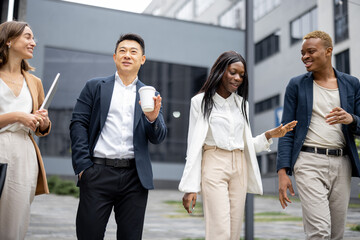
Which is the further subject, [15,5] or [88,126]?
[15,5]

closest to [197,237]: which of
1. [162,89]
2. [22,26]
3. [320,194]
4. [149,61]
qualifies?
[162,89]

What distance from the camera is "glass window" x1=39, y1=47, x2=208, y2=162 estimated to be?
4688 millimetres

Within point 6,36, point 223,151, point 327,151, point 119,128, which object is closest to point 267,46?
point 327,151

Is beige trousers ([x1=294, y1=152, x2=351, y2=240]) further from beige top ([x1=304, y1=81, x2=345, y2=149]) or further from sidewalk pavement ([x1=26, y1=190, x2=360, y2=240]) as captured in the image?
sidewalk pavement ([x1=26, y1=190, x2=360, y2=240])

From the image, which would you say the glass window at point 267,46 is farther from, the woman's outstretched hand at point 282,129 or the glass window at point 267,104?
the woman's outstretched hand at point 282,129

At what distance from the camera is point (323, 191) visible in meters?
3.08

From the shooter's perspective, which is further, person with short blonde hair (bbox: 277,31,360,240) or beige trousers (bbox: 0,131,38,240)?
person with short blonde hair (bbox: 277,31,360,240)

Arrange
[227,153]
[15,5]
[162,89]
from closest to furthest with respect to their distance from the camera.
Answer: [227,153] → [15,5] → [162,89]

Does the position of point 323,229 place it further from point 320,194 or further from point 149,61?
point 149,61

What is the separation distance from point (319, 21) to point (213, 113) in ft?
9.74

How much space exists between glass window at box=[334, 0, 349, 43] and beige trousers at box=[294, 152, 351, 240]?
233 cm

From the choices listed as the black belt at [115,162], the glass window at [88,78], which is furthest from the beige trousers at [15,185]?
the glass window at [88,78]

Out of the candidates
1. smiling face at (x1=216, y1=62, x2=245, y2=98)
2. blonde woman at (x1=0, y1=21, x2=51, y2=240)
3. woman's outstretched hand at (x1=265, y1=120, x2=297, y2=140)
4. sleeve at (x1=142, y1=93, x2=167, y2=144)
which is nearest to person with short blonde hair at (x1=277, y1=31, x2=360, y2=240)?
woman's outstretched hand at (x1=265, y1=120, x2=297, y2=140)

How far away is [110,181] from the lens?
272cm
